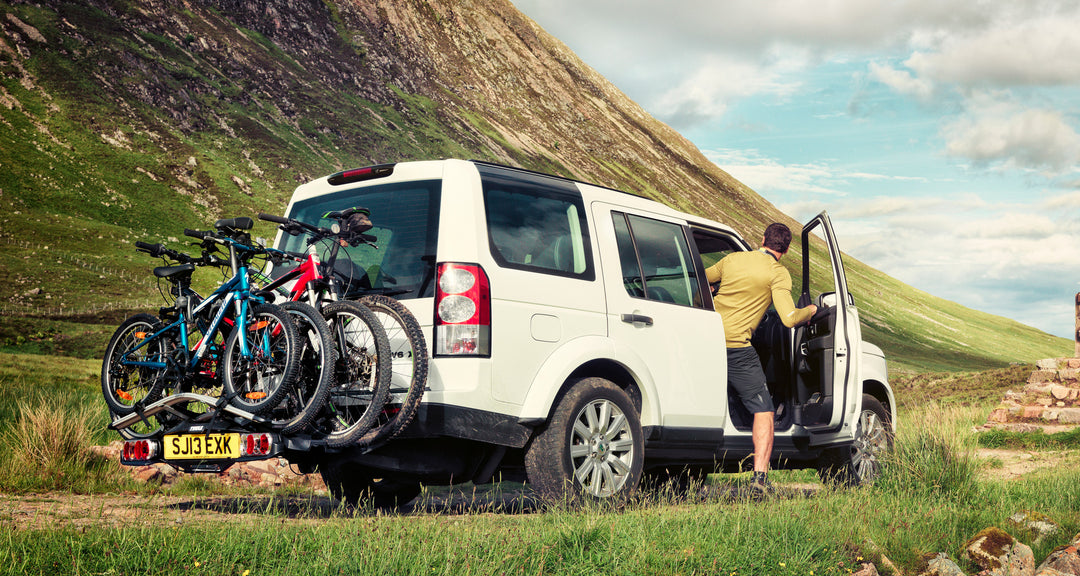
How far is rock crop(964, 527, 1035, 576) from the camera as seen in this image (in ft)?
17.3

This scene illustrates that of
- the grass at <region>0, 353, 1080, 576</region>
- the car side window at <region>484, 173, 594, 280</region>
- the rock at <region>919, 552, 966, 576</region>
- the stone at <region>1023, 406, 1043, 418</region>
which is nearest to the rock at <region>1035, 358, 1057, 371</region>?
the stone at <region>1023, 406, 1043, 418</region>

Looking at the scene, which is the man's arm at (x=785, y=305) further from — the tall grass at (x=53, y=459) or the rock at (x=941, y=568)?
the tall grass at (x=53, y=459)

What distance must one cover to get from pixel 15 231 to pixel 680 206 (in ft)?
397

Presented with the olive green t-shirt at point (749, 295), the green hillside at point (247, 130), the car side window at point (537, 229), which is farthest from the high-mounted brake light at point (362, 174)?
the green hillside at point (247, 130)

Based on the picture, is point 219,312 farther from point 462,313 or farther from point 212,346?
point 462,313

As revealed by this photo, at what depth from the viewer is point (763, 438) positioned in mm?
7066

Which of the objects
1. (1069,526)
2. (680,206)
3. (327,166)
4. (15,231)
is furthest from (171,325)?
(680,206)

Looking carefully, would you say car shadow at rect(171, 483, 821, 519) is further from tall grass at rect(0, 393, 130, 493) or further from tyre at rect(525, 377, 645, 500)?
tall grass at rect(0, 393, 130, 493)

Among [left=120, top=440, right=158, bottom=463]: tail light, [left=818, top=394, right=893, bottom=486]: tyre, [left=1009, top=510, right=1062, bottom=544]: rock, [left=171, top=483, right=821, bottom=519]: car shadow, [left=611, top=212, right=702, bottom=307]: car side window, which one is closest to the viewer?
[left=120, top=440, right=158, bottom=463]: tail light

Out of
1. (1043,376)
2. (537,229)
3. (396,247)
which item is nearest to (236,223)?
(396,247)

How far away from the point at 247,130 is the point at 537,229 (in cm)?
9205

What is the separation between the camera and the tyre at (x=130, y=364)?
19.4 feet

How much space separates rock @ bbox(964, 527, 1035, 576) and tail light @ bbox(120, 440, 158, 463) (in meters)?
5.10

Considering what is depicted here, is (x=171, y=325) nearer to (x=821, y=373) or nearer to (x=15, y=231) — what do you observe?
(x=821, y=373)
